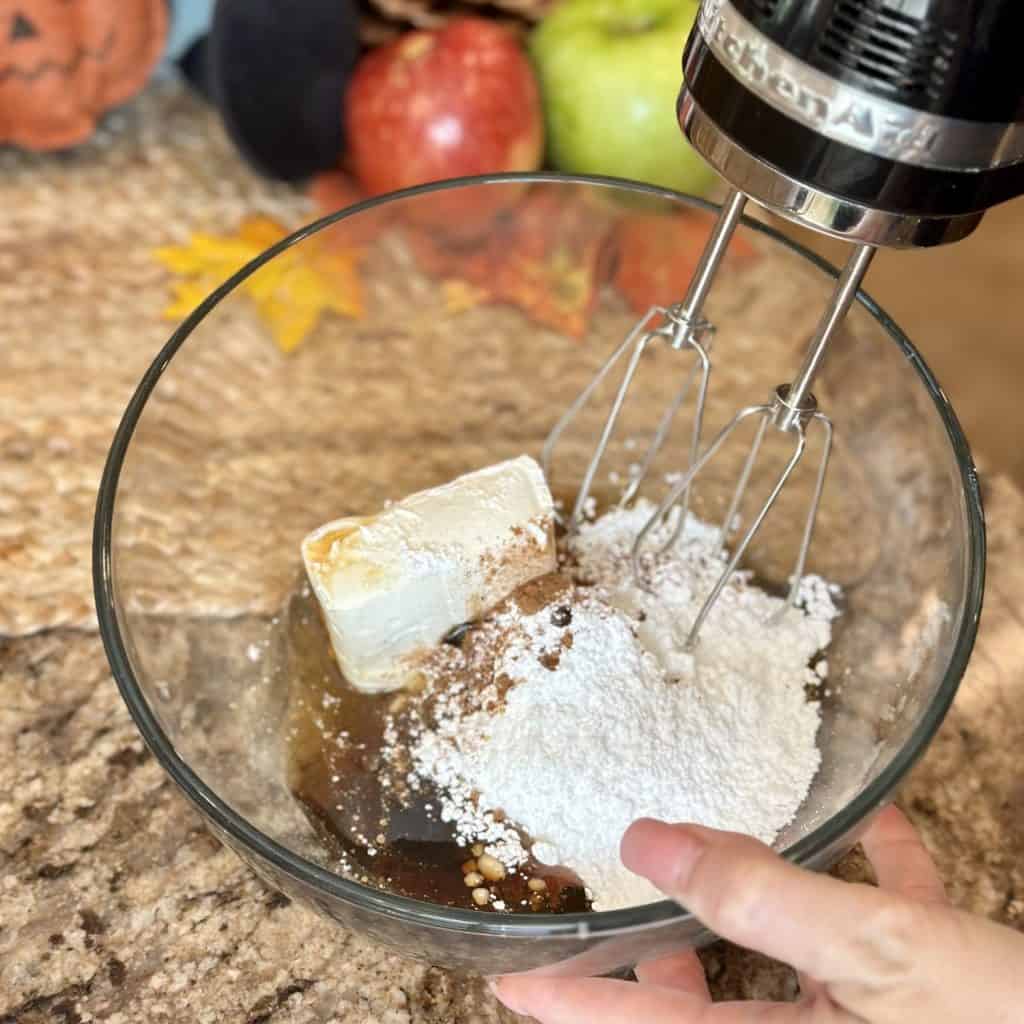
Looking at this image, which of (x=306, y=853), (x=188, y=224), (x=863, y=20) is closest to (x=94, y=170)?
(x=188, y=224)

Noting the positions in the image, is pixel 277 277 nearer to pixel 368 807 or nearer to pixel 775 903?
pixel 368 807

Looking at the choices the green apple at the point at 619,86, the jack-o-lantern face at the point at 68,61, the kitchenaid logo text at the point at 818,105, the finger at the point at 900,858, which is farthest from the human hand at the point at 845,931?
the jack-o-lantern face at the point at 68,61

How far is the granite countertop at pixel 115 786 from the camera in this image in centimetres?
48

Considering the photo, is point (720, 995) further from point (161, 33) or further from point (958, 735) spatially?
point (161, 33)

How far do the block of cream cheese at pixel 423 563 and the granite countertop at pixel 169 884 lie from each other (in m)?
0.12

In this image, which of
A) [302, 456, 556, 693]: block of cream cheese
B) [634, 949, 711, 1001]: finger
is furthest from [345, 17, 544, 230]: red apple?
[634, 949, 711, 1001]: finger

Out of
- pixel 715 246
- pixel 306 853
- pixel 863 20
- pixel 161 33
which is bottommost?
pixel 306 853

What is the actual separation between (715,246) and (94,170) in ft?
1.71

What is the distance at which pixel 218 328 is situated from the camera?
62 centimetres

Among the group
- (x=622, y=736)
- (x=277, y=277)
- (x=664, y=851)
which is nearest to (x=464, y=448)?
(x=277, y=277)

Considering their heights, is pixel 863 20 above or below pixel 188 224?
above

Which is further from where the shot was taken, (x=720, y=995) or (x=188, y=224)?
(x=188, y=224)

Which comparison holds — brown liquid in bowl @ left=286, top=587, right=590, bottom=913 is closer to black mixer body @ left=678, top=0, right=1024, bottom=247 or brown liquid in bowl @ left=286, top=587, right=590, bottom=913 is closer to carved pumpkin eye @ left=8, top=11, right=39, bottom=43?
black mixer body @ left=678, top=0, right=1024, bottom=247

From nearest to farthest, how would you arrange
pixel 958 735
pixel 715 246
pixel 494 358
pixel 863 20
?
pixel 863 20, pixel 715 246, pixel 958 735, pixel 494 358
